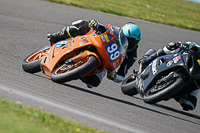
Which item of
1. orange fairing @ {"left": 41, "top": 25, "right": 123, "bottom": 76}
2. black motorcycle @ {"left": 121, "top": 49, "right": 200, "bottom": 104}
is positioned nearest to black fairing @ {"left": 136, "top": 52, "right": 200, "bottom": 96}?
black motorcycle @ {"left": 121, "top": 49, "right": 200, "bottom": 104}

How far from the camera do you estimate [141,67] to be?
6.93m

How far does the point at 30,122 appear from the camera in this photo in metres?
3.76

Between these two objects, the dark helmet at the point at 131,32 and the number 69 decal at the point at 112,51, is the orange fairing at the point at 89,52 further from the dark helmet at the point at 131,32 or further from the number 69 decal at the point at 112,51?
the dark helmet at the point at 131,32

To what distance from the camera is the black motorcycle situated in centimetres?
570

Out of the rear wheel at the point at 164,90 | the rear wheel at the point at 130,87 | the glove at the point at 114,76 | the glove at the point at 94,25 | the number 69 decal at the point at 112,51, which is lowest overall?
A: the rear wheel at the point at 130,87

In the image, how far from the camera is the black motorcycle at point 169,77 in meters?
5.70

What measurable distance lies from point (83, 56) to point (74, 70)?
32 cm

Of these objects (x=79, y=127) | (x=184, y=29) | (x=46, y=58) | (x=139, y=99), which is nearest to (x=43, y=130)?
(x=79, y=127)

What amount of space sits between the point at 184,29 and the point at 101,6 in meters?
3.18

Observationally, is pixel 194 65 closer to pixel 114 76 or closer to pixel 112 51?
pixel 112 51

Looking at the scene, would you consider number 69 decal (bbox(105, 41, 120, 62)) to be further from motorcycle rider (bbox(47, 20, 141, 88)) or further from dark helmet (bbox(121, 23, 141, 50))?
dark helmet (bbox(121, 23, 141, 50))

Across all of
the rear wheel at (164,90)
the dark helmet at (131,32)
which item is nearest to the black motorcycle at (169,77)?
the rear wheel at (164,90)

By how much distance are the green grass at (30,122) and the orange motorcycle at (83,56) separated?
Result: 59.9 inches

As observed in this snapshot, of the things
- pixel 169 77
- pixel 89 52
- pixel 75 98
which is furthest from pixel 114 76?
pixel 75 98
